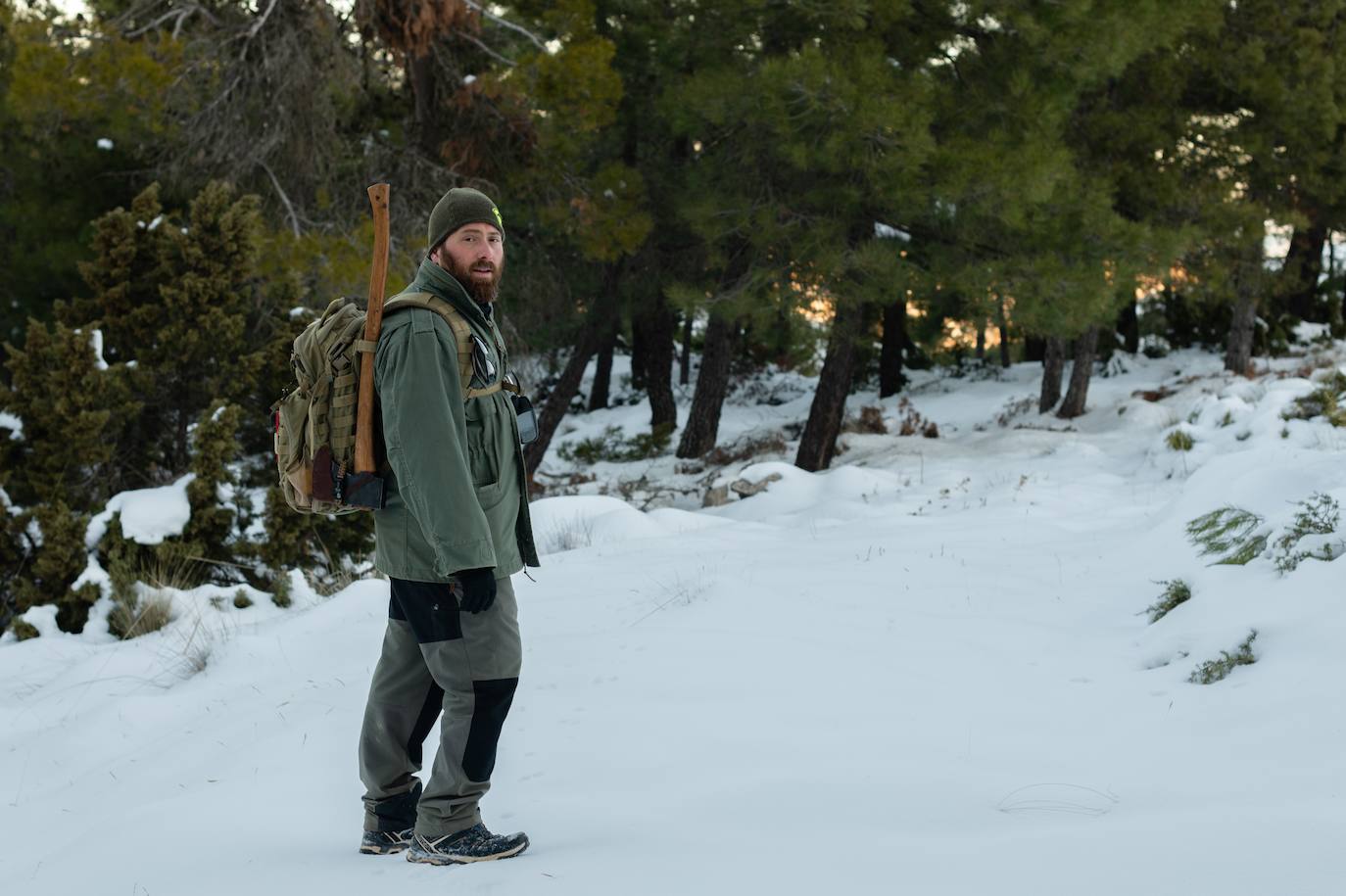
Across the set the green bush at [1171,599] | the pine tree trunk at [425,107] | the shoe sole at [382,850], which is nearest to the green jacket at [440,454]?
→ the shoe sole at [382,850]

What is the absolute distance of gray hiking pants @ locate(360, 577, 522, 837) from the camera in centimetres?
298

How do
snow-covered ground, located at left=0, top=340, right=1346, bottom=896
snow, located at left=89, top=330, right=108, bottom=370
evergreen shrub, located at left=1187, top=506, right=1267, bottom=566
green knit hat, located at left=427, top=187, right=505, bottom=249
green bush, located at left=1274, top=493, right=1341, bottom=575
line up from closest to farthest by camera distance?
snow-covered ground, located at left=0, top=340, right=1346, bottom=896
green knit hat, located at left=427, top=187, right=505, bottom=249
green bush, located at left=1274, top=493, right=1341, bottom=575
evergreen shrub, located at left=1187, top=506, right=1267, bottom=566
snow, located at left=89, top=330, right=108, bottom=370

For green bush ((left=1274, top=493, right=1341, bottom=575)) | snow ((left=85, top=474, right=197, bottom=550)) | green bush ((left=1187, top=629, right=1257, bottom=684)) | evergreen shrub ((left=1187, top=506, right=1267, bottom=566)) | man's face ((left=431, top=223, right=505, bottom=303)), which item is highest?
man's face ((left=431, top=223, right=505, bottom=303))

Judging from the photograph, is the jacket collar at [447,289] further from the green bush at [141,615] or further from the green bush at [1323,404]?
the green bush at [1323,404]

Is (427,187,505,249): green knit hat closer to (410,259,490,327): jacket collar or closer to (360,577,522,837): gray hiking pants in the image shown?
(410,259,490,327): jacket collar

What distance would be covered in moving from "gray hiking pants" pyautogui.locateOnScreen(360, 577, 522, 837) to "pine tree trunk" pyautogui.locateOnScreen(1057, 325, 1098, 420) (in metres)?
14.5

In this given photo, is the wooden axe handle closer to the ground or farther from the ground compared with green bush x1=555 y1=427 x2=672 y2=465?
farther from the ground

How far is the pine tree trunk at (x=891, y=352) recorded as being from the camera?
69.8 ft

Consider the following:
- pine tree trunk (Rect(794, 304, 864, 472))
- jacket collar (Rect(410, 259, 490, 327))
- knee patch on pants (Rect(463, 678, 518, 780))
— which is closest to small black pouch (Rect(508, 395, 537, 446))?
jacket collar (Rect(410, 259, 490, 327))

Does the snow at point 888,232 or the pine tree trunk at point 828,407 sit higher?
the snow at point 888,232

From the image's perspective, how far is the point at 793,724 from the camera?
3.94 metres

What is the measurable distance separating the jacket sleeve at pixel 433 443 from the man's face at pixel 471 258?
10.2 inches

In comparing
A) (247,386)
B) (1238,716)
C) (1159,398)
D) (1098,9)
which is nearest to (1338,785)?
(1238,716)

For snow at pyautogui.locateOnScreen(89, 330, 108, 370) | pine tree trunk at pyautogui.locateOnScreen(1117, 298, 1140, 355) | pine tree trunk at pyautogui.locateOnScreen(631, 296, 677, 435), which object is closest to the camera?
snow at pyautogui.locateOnScreen(89, 330, 108, 370)
